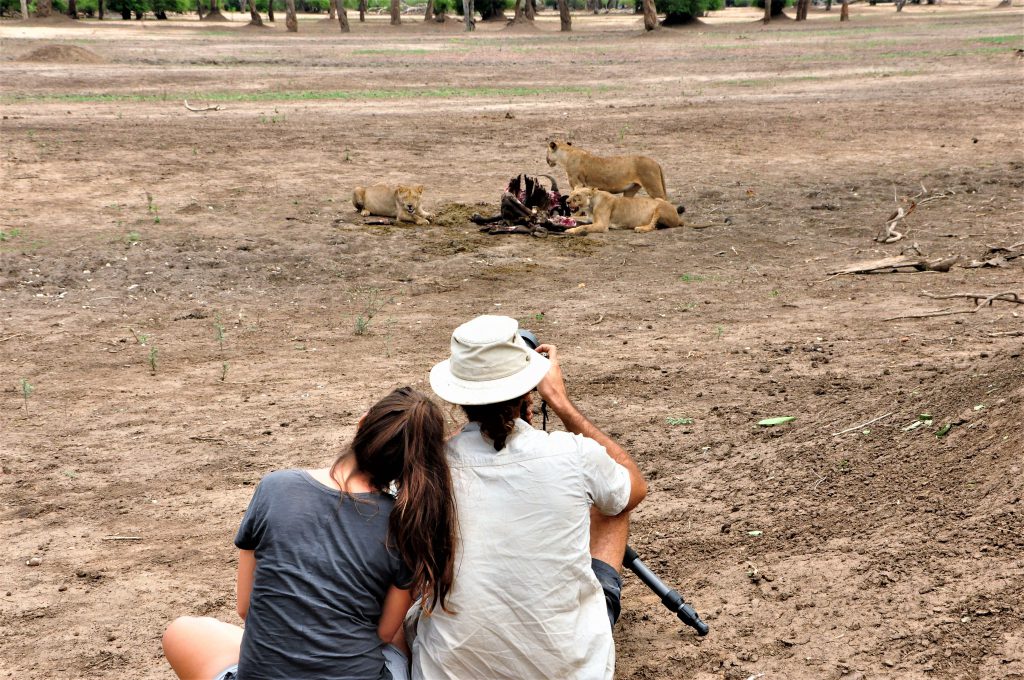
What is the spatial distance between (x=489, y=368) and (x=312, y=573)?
2.48 ft

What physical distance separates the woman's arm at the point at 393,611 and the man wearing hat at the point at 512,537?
101 mm

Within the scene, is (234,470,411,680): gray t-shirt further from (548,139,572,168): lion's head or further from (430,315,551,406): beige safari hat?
(548,139,572,168): lion's head

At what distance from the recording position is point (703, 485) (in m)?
5.29

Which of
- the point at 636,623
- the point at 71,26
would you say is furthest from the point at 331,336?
the point at 71,26

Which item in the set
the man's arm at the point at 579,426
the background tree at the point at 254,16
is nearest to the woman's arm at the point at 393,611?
the man's arm at the point at 579,426

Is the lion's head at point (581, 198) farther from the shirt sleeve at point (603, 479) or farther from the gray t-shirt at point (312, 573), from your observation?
the gray t-shirt at point (312, 573)

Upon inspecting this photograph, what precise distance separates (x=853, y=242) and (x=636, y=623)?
24.3 feet

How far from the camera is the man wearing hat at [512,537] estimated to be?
2.98 m

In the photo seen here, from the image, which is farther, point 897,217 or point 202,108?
point 202,108

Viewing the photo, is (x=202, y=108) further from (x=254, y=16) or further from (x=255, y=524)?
(x=254, y=16)

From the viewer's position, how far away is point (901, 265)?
934cm

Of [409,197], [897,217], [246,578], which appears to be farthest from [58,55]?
[246,578]

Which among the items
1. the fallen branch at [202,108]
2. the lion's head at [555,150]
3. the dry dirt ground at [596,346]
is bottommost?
the dry dirt ground at [596,346]

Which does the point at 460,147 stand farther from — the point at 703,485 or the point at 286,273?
the point at 703,485
